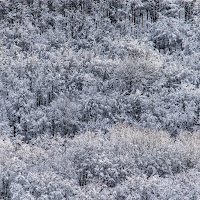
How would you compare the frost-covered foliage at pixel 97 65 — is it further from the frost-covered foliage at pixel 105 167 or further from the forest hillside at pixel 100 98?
the frost-covered foliage at pixel 105 167

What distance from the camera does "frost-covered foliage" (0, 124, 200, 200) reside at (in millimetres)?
36562

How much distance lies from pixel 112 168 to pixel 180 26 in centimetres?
3349

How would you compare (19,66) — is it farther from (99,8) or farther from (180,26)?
(180,26)

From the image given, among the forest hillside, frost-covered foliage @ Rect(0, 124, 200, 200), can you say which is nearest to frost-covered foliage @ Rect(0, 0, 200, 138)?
the forest hillside

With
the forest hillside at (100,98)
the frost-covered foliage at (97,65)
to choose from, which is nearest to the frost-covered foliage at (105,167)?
the forest hillside at (100,98)

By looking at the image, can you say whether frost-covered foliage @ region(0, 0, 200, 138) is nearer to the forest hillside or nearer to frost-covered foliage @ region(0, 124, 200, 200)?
the forest hillside

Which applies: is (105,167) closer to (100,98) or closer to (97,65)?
(100,98)

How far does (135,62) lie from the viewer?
56344 millimetres

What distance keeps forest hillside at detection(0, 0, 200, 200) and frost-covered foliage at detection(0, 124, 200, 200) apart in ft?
0.34

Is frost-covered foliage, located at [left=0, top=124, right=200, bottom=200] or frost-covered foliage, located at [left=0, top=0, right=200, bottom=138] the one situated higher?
frost-covered foliage, located at [left=0, top=0, right=200, bottom=138]

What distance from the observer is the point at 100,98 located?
176 ft

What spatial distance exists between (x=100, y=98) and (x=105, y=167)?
1496cm

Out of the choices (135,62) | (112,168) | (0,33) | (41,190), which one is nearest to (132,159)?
(112,168)

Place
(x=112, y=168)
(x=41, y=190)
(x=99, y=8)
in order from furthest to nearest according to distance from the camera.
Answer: (x=99, y=8) → (x=112, y=168) → (x=41, y=190)
